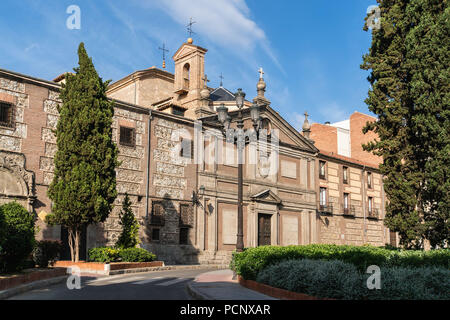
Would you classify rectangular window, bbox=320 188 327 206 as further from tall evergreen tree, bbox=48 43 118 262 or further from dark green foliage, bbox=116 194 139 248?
tall evergreen tree, bbox=48 43 118 262

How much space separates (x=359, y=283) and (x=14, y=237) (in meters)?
8.82

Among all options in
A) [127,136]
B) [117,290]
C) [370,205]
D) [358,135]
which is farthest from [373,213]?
[117,290]

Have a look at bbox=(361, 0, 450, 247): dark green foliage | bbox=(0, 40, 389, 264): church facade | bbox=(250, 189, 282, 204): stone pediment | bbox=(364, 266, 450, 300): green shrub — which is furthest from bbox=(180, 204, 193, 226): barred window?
bbox=(364, 266, 450, 300): green shrub

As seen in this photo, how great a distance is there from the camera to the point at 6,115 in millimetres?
20891

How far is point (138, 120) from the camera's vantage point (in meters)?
26.0

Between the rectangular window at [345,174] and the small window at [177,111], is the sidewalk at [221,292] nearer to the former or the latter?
the small window at [177,111]

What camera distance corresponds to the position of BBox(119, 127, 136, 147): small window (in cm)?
2512

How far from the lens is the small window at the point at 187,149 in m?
27.9

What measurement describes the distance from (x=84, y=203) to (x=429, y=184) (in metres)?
13.8

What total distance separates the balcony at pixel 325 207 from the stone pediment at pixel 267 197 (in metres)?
4.70

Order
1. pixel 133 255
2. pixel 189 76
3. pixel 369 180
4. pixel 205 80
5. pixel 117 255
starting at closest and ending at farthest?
pixel 117 255 → pixel 133 255 → pixel 205 80 → pixel 189 76 → pixel 369 180

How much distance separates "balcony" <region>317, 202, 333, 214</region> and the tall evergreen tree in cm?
1979

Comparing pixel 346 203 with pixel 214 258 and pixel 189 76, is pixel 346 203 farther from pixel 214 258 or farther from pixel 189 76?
pixel 189 76
